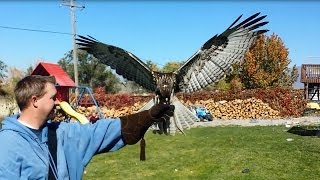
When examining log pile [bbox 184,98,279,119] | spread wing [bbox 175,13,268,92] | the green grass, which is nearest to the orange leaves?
log pile [bbox 184,98,279,119]

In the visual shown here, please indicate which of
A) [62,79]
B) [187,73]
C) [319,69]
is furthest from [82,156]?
[319,69]

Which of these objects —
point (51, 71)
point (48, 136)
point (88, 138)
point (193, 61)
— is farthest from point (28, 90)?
point (51, 71)

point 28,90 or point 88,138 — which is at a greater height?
point 28,90

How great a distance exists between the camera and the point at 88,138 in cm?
268

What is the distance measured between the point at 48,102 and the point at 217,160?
713 cm

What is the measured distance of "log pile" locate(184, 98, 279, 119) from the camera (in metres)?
23.1

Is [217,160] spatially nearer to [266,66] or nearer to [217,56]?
[217,56]

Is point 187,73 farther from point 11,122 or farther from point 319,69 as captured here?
point 319,69

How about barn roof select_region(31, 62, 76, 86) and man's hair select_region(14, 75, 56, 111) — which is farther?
barn roof select_region(31, 62, 76, 86)

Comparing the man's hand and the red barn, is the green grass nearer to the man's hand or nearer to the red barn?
the red barn

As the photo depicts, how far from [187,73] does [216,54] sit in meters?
0.42

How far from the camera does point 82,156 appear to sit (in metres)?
2.68

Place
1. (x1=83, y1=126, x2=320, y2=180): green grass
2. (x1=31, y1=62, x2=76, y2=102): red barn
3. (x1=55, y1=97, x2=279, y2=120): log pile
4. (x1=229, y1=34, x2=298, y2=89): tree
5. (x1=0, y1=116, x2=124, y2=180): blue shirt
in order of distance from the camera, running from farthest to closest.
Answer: (x1=229, y1=34, x2=298, y2=89): tree
(x1=55, y1=97, x2=279, y2=120): log pile
(x1=31, y1=62, x2=76, y2=102): red barn
(x1=83, y1=126, x2=320, y2=180): green grass
(x1=0, y1=116, x2=124, y2=180): blue shirt

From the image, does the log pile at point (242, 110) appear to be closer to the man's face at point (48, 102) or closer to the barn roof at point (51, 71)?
the barn roof at point (51, 71)
